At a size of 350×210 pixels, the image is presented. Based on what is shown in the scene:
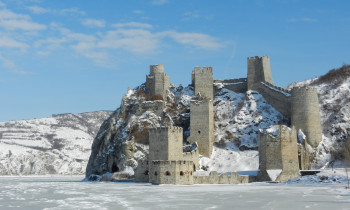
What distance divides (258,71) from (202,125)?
1446cm

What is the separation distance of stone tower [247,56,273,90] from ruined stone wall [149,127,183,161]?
2235 centimetres

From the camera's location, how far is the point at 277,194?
3547 cm

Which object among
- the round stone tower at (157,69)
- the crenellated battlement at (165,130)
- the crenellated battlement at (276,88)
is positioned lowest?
the crenellated battlement at (165,130)

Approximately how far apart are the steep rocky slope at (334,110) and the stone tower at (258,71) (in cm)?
818

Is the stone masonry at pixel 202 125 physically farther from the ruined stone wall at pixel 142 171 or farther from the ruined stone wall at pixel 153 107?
the ruined stone wall at pixel 142 171

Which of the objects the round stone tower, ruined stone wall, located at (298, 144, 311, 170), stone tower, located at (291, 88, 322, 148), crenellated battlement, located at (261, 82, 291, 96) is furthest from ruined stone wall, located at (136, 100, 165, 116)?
ruined stone wall, located at (298, 144, 311, 170)

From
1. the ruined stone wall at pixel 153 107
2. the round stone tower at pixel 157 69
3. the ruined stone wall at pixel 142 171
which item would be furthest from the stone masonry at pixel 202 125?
the round stone tower at pixel 157 69

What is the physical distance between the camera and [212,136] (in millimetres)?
69125

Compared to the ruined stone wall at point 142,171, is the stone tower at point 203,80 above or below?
above

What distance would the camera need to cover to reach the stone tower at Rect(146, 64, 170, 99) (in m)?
76.1

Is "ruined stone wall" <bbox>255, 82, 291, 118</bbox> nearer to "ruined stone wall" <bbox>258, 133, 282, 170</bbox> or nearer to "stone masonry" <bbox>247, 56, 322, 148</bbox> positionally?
"stone masonry" <bbox>247, 56, 322, 148</bbox>

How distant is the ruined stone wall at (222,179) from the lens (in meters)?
52.8

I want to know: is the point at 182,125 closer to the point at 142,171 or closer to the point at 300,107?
the point at 142,171

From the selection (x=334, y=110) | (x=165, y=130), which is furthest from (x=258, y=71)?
(x=165, y=130)
